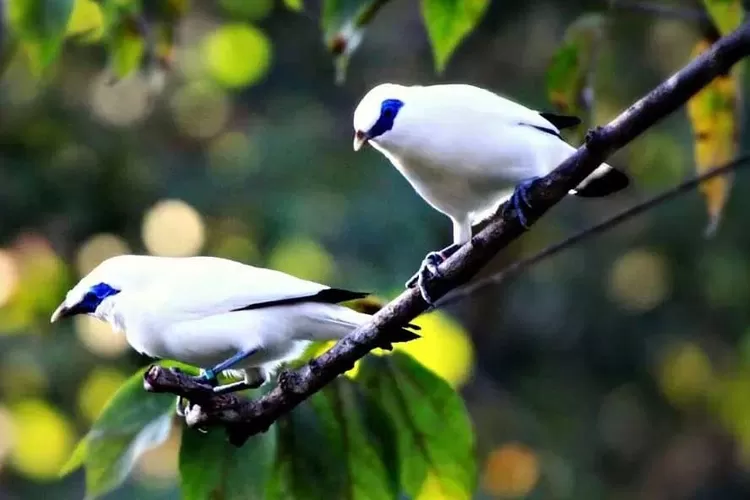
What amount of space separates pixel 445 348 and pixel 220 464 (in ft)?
9.95

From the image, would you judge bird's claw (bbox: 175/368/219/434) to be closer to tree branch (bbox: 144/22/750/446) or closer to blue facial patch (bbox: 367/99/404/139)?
tree branch (bbox: 144/22/750/446)

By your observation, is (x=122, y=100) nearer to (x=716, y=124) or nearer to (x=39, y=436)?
(x=39, y=436)

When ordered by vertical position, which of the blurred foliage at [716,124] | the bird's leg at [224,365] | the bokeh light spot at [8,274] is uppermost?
the bokeh light spot at [8,274]

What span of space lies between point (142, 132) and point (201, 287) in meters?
5.28

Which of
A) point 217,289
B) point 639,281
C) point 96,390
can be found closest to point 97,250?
point 96,390

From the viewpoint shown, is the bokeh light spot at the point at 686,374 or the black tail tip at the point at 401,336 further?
the bokeh light spot at the point at 686,374

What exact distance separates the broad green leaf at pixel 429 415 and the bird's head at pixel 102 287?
0.50 m

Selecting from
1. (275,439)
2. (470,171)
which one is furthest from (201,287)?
(470,171)

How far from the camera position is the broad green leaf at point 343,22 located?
2488mm

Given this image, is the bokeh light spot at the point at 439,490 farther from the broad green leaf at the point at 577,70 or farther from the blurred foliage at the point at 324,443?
the broad green leaf at the point at 577,70

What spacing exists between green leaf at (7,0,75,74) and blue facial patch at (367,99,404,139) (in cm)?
77

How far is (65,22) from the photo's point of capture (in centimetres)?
232

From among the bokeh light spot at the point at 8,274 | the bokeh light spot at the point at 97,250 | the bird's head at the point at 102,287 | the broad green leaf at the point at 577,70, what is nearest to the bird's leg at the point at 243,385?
the bird's head at the point at 102,287

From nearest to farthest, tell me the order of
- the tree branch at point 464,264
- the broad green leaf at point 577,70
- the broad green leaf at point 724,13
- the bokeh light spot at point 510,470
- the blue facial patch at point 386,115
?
the tree branch at point 464,264
the blue facial patch at point 386,115
the broad green leaf at point 724,13
the broad green leaf at point 577,70
the bokeh light spot at point 510,470
